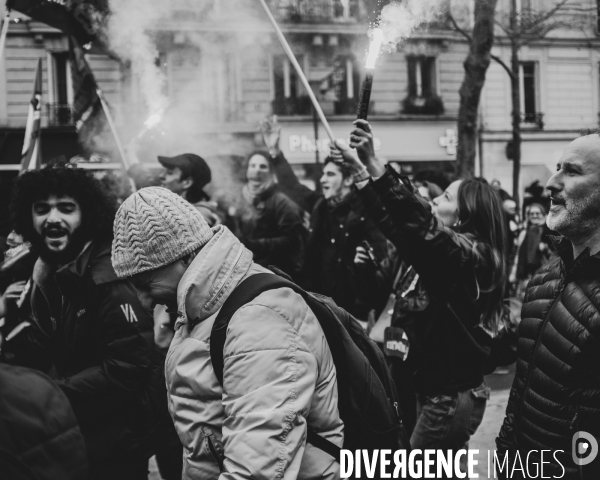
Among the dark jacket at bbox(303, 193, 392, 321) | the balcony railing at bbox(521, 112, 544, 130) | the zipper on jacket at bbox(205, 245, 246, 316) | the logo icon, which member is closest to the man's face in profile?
the logo icon

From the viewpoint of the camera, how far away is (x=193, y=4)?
45.6 ft

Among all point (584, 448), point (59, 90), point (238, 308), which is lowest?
point (584, 448)

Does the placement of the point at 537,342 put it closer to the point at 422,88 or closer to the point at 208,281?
the point at 208,281

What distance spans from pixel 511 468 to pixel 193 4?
1336 cm

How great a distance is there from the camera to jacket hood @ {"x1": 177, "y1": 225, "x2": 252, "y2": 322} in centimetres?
175

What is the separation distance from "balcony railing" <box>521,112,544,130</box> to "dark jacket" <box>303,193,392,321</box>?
21.6m

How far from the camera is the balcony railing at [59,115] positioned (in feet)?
60.8

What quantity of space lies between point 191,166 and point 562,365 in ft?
11.0

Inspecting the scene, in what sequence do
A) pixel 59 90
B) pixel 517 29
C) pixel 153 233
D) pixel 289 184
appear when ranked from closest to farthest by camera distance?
pixel 153 233
pixel 289 184
pixel 517 29
pixel 59 90

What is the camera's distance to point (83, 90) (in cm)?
589

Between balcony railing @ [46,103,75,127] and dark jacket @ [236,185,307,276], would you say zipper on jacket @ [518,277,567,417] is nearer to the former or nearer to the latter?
dark jacket @ [236,185,307,276]

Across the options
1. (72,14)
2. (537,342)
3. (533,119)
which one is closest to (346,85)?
(533,119)

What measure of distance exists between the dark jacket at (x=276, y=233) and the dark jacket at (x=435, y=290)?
7.31 ft

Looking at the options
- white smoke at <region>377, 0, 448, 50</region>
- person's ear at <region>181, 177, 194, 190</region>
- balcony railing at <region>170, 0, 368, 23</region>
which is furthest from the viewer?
balcony railing at <region>170, 0, 368, 23</region>
